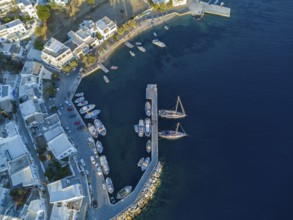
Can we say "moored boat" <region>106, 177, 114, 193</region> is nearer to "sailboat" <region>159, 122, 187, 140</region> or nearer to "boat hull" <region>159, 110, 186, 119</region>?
"sailboat" <region>159, 122, 187, 140</region>

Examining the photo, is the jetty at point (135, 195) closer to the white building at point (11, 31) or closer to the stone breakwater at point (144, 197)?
the stone breakwater at point (144, 197)

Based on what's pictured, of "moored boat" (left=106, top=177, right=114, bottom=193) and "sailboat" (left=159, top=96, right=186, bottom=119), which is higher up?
"sailboat" (left=159, top=96, right=186, bottom=119)

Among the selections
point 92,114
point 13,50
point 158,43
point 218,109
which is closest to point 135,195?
point 92,114

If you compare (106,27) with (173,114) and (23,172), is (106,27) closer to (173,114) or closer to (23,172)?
(173,114)

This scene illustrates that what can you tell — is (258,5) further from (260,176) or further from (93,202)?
(93,202)

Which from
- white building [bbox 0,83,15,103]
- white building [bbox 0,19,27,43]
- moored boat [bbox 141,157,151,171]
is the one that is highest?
white building [bbox 0,19,27,43]

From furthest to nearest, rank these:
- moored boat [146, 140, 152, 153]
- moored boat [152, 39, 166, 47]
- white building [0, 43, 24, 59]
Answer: moored boat [152, 39, 166, 47], white building [0, 43, 24, 59], moored boat [146, 140, 152, 153]

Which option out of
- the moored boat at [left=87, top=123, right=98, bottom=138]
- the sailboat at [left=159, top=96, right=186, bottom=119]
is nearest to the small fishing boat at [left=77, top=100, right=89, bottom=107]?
the moored boat at [left=87, top=123, right=98, bottom=138]
